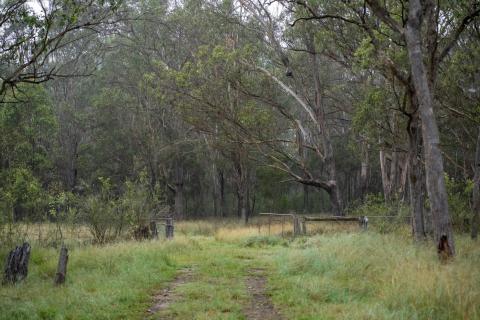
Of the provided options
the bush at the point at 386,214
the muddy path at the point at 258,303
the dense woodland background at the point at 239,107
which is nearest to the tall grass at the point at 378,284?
the muddy path at the point at 258,303

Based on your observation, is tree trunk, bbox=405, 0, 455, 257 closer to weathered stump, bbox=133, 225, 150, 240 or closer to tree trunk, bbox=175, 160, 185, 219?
weathered stump, bbox=133, 225, 150, 240

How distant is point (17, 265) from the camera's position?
10.0m

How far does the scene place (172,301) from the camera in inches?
327

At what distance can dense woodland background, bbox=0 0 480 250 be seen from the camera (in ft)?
41.8

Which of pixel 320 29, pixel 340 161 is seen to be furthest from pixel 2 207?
pixel 340 161

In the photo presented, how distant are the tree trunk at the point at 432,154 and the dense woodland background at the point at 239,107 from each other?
0.10ft

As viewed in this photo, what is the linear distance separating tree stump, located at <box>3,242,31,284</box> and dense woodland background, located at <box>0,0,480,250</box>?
2.99 metres

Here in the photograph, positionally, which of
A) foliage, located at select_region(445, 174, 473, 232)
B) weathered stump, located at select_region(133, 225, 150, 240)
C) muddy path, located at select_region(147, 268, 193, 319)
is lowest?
muddy path, located at select_region(147, 268, 193, 319)

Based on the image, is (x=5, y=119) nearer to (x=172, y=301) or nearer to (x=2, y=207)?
(x=2, y=207)

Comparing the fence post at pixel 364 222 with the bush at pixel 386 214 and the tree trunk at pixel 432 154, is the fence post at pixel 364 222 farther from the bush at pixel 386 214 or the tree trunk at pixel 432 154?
the tree trunk at pixel 432 154

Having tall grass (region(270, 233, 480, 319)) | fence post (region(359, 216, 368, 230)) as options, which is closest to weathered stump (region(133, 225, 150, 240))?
tall grass (region(270, 233, 480, 319))

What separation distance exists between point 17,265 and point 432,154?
8455 mm

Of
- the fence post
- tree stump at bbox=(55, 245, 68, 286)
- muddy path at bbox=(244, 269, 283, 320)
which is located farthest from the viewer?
the fence post

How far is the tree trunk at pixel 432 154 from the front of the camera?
973 cm
